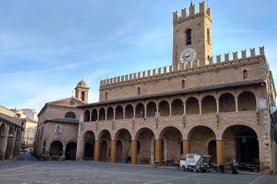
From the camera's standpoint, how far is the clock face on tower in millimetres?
30188

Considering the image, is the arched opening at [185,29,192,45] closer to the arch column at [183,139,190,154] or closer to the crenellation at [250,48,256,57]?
the crenellation at [250,48,256,57]

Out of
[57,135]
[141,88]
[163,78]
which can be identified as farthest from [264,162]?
[57,135]

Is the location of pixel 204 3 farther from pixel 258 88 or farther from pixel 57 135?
pixel 57 135

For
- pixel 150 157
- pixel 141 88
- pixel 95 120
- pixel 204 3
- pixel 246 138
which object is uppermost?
pixel 204 3

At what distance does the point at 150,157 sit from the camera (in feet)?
94.7

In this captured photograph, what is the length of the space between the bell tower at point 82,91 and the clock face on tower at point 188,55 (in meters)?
20.5

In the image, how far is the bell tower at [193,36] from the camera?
2977cm

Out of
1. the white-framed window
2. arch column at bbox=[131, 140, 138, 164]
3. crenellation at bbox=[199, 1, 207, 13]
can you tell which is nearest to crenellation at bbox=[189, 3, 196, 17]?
crenellation at bbox=[199, 1, 207, 13]

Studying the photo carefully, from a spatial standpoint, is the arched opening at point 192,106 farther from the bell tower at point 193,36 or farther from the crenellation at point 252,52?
the crenellation at point 252,52

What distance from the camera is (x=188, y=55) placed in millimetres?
30719

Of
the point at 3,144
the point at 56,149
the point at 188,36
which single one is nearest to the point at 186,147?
the point at 188,36

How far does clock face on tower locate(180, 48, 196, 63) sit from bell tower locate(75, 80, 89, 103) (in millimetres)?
20511

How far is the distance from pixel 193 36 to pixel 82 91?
73.6 ft

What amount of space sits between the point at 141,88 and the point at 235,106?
1238cm
